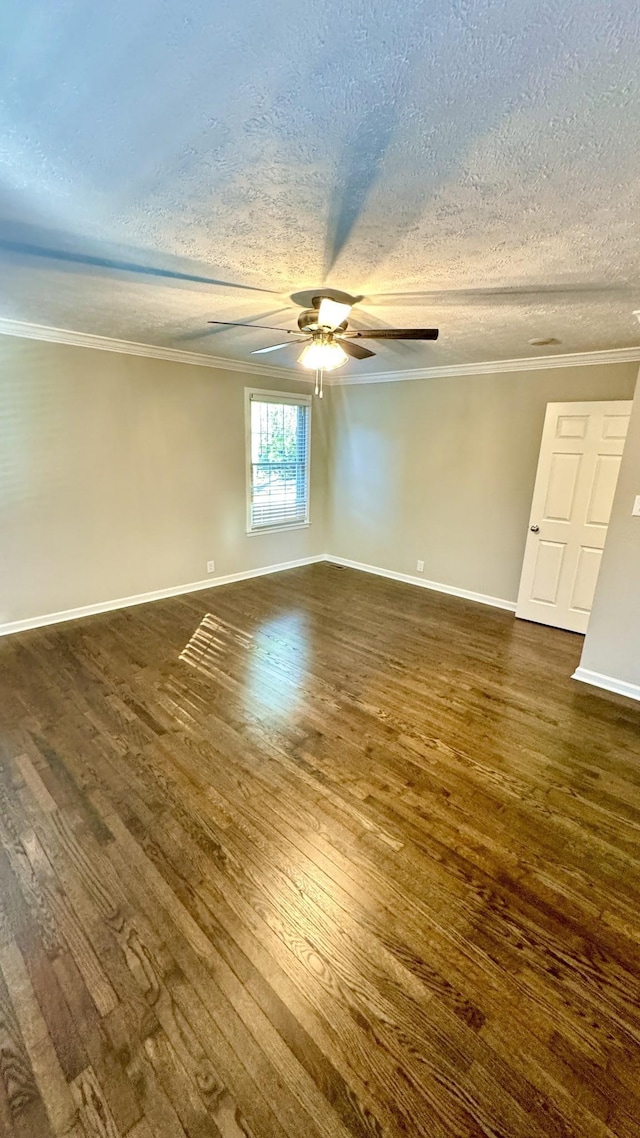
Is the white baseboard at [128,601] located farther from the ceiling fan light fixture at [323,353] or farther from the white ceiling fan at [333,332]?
the ceiling fan light fixture at [323,353]

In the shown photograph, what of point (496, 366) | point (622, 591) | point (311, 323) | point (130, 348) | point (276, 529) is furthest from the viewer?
point (276, 529)

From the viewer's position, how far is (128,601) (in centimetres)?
441

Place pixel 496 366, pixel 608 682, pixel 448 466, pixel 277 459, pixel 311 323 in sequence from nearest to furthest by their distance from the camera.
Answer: pixel 311 323, pixel 608 682, pixel 496 366, pixel 448 466, pixel 277 459

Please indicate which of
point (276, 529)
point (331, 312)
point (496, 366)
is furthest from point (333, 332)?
point (276, 529)

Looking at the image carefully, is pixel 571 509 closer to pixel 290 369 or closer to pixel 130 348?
pixel 290 369

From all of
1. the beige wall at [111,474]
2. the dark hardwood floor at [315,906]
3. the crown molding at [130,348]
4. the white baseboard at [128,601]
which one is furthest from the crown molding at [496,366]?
the dark hardwood floor at [315,906]

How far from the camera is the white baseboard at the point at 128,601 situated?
3.82 metres

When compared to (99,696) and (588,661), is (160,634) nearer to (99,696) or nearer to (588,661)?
(99,696)

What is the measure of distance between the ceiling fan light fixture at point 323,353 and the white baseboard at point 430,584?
2.99 meters

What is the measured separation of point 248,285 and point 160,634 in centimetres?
267

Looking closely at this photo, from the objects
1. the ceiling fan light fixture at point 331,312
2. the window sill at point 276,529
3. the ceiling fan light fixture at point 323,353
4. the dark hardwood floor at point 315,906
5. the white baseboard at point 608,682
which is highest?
the ceiling fan light fixture at point 331,312

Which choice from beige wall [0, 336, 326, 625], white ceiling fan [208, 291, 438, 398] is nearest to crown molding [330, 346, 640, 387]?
beige wall [0, 336, 326, 625]

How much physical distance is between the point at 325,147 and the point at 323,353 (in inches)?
57.7

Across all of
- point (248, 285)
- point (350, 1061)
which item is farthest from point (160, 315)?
point (350, 1061)
